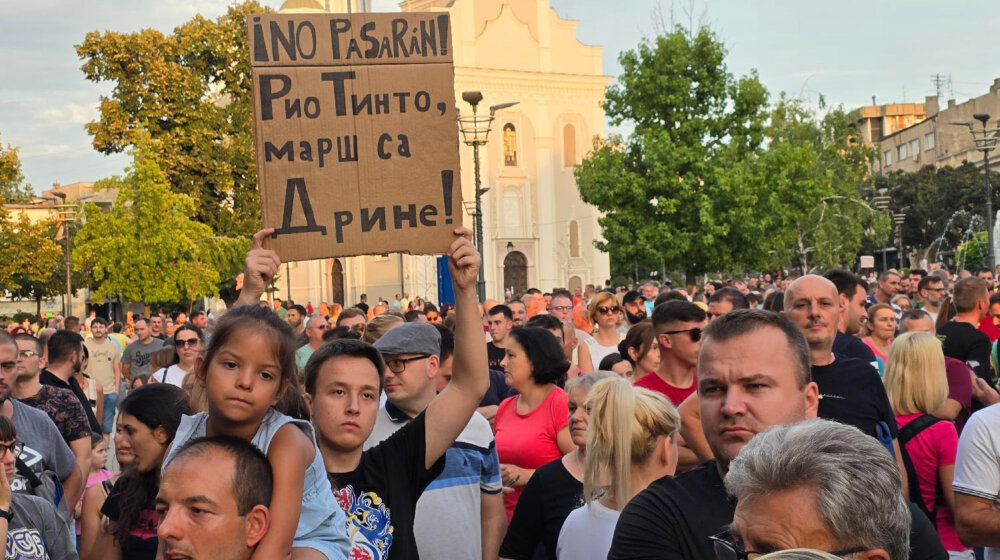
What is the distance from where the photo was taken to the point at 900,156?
362 feet

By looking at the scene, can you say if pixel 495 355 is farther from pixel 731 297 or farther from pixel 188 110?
pixel 188 110

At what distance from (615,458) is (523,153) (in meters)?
A: 64.8

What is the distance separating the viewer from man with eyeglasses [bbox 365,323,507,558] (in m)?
5.14

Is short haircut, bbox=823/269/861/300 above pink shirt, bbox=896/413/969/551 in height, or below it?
above

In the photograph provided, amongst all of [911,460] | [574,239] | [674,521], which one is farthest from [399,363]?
[574,239]

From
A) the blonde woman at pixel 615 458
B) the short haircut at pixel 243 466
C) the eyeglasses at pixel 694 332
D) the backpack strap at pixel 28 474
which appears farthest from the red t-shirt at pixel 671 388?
the short haircut at pixel 243 466

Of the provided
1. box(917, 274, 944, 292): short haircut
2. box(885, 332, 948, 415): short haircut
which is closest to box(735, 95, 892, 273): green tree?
box(917, 274, 944, 292): short haircut

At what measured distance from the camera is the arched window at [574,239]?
70438mm

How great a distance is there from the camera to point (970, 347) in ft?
35.3

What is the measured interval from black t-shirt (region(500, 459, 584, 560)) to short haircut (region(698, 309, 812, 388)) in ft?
6.15

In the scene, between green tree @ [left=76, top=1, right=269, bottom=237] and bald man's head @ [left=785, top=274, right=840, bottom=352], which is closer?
bald man's head @ [left=785, top=274, right=840, bottom=352]

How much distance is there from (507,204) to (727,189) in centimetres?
2687

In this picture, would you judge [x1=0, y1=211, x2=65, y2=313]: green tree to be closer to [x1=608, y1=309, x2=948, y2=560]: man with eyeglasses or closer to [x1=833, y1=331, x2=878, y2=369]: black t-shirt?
[x1=833, y1=331, x2=878, y2=369]: black t-shirt

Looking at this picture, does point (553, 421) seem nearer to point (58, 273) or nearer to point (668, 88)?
point (668, 88)
